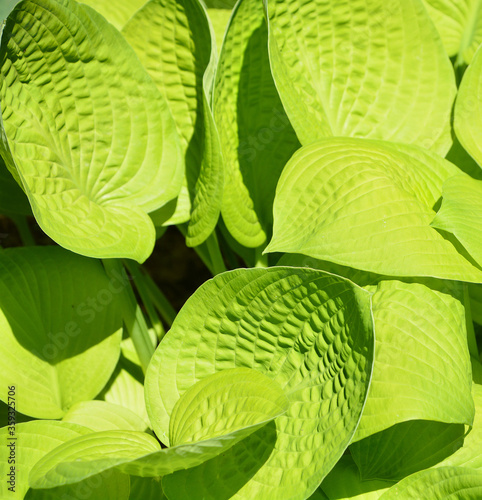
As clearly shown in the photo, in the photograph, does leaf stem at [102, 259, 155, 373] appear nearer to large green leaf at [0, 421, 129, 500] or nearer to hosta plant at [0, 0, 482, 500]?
hosta plant at [0, 0, 482, 500]

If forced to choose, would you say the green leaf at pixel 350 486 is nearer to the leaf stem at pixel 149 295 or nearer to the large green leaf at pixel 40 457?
the large green leaf at pixel 40 457

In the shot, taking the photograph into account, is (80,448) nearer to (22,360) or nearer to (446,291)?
(22,360)

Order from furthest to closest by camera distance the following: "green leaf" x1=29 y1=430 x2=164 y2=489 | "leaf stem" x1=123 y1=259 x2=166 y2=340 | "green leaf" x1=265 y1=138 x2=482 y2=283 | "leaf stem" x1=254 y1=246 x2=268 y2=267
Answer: "leaf stem" x1=123 y1=259 x2=166 y2=340
"leaf stem" x1=254 y1=246 x2=268 y2=267
"green leaf" x1=265 y1=138 x2=482 y2=283
"green leaf" x1=29 y1=430 x2=164 y2=489

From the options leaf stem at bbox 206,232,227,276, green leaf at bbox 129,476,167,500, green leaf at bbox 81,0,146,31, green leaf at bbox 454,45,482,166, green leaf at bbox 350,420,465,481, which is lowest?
green leaf at bbox 129,476,167,500

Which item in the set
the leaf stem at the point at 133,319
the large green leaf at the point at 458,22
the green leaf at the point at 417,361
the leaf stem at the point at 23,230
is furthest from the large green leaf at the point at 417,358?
the leaf stem at the point at 23,230

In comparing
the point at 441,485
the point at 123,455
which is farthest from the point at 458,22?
the point at 123,455

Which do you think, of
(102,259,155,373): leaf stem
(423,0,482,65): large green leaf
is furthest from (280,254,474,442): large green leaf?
(423,0,482,65): large green leaf

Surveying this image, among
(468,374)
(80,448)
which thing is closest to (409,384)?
(468,374)
